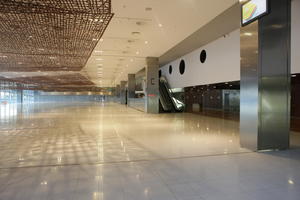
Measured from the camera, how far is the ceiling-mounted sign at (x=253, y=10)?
4.73 m

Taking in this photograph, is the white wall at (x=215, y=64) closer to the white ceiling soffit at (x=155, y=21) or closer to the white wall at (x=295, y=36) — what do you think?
the white ceiling soffit at (x=155, y=21)

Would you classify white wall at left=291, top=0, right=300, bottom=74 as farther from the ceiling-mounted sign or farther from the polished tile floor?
the polished tile floor

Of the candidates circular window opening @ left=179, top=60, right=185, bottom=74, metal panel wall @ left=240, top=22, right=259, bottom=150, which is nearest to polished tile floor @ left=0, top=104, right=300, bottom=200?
metal panel wall @ left=240, top=22, right=259, bottom=150

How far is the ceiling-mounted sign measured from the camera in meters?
4.73

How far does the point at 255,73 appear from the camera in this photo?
5.29 metres

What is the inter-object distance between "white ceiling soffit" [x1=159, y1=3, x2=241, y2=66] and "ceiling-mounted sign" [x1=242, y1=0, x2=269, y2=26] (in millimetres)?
2767

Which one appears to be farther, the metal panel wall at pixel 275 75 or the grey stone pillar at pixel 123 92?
the grey stone pillar at pixel 123 92

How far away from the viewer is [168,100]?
19.5 meters

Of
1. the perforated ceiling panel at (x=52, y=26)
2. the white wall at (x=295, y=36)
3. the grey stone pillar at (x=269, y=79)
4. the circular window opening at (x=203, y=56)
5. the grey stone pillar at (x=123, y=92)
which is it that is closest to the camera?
the grey stone pillar at (x=269, y=79)

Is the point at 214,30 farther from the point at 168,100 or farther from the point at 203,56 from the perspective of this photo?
the point at 168,100

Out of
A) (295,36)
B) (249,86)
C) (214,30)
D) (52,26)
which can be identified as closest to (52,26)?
(52,26)

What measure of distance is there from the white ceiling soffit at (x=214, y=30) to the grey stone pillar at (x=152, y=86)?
2003 millimetres

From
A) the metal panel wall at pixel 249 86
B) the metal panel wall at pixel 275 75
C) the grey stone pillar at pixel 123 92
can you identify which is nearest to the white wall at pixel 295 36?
the metal panel wall at pixel 275 75

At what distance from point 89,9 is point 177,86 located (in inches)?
560
